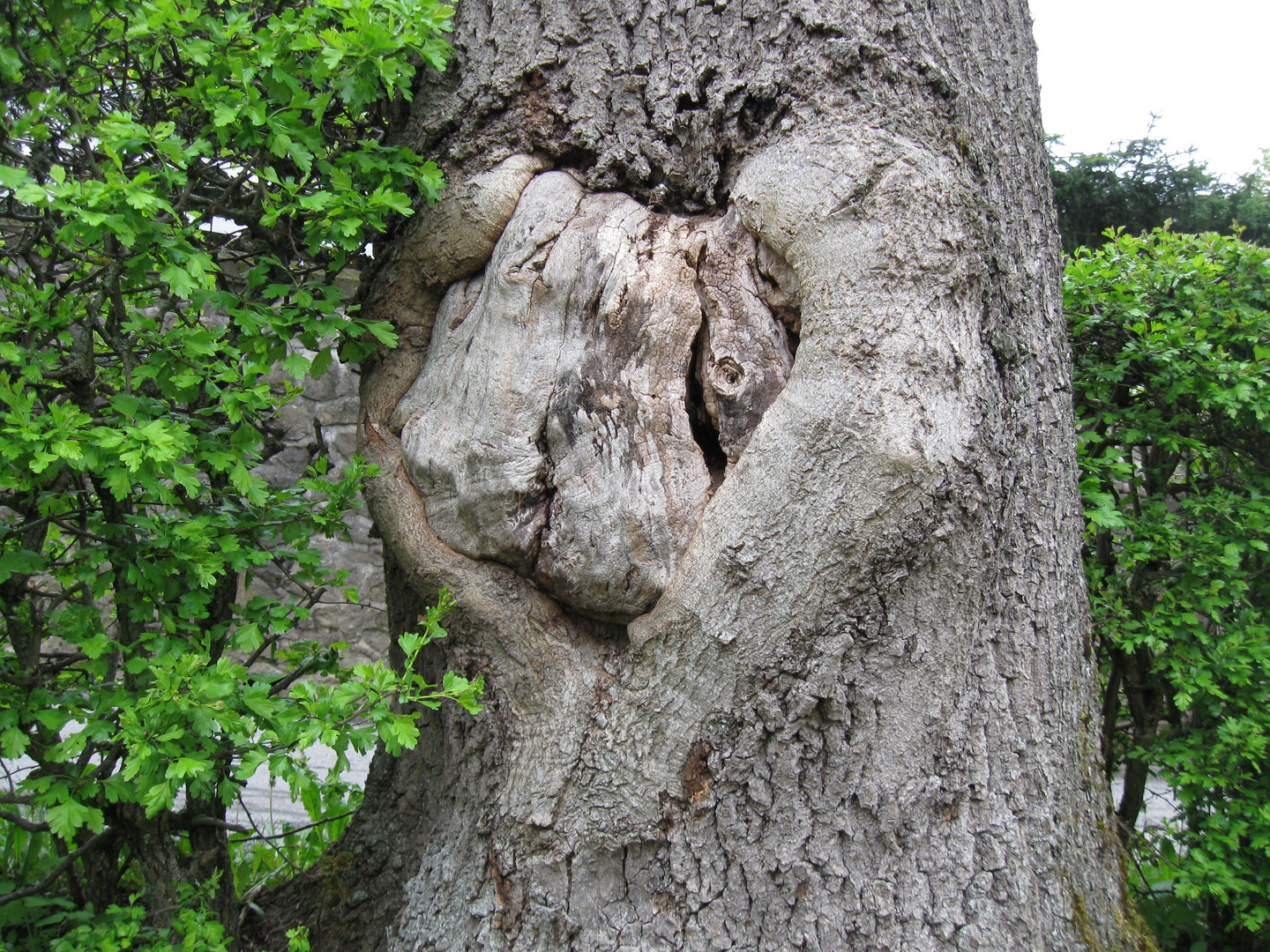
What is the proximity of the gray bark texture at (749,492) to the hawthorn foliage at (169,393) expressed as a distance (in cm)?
27

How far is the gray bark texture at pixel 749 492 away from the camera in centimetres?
173

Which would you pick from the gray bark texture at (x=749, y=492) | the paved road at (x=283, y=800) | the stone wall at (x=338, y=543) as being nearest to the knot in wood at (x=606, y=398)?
the gray bark texture at (x=749, y=492)

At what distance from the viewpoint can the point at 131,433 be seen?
163cm

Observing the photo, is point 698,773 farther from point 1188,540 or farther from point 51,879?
point 1188,540

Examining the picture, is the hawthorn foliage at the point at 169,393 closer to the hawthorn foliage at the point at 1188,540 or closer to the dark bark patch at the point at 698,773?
the dark bark patch at the point at 698,773

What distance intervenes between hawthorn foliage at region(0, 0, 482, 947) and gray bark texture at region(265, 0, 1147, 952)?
0.27 meters

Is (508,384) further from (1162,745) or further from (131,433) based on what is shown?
(1162,745)

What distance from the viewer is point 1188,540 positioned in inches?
108

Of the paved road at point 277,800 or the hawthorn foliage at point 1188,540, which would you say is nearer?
the hawthorn foliage at point 1188,540

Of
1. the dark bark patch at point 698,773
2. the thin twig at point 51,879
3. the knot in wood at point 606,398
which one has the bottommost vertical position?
the thin twig at point 51,879

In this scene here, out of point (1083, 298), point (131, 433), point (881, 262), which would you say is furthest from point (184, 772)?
point (1083, 298)

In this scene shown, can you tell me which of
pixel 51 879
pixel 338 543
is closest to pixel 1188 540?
pixel 51 879

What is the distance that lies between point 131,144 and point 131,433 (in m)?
0.60

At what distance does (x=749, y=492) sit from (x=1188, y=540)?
6.34 ft
